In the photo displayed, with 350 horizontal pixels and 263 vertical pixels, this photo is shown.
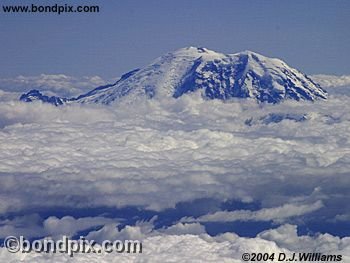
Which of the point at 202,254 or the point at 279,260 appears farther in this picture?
the point at 279,260

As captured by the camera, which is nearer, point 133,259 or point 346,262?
point 133,259

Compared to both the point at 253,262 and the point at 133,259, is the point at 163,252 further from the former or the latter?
the point at 253,262

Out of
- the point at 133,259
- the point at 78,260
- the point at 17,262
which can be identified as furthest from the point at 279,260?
the point at 17,262

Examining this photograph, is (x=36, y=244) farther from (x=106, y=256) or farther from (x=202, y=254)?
(x=202, y=254)

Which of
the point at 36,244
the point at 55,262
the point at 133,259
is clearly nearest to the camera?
the point at 55,262

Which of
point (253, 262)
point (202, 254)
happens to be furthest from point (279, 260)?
point (202, 254)

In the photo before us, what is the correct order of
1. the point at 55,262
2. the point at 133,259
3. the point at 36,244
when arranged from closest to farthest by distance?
the point at 55,262 < the point at 133,259 < the point at 36,244

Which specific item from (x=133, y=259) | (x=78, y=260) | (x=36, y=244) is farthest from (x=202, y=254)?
(x=36, y=244)
